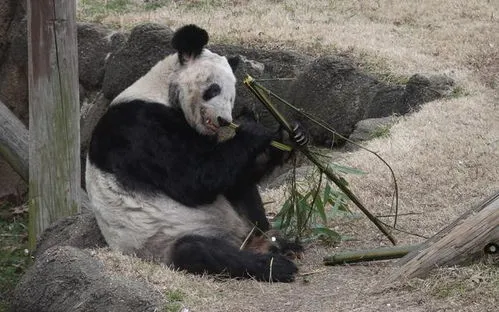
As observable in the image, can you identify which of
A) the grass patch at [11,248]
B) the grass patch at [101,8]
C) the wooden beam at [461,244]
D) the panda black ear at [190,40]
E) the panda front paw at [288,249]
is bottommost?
the grass patch at [11,248]

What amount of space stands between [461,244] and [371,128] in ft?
15.6

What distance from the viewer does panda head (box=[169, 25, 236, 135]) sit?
602 cm

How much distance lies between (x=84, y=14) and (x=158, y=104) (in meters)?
8.04

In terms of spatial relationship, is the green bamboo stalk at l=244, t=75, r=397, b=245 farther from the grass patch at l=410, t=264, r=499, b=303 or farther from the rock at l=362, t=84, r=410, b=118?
the rock at l=362, t=84, r=410, b=118

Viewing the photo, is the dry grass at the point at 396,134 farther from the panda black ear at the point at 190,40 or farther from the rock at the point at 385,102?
the panda black ear at the point at 190,40

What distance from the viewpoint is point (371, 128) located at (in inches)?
378

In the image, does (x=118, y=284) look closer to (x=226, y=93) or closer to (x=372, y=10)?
(x=226, y=93)

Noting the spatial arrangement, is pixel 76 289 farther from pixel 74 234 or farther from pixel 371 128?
pixel 371 128

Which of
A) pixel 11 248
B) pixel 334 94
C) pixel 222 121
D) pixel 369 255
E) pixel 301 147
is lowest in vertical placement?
pixel 11 248

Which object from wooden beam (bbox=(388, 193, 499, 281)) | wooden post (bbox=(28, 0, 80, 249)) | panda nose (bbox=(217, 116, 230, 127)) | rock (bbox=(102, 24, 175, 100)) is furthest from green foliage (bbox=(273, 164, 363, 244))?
rock (bbox=(102, 24, 175, 100))

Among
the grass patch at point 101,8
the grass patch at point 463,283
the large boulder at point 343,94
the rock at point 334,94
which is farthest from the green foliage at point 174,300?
the grass patch at point 101,8

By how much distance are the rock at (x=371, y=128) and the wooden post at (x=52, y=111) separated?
10.4 feet

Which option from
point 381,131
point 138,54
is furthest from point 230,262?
point 138,54

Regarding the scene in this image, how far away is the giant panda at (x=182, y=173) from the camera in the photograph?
5.70m
